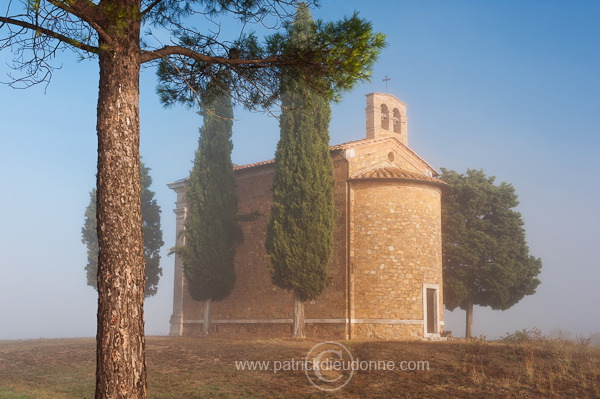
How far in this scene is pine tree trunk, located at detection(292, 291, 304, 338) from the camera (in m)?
22.4

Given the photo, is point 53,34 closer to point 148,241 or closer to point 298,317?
point 298,317

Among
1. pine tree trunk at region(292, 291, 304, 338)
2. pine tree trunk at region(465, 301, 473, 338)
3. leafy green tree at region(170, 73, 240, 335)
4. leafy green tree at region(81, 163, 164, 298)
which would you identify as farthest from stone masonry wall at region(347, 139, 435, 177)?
leafy green tree at region(81, 163, 164, 298)

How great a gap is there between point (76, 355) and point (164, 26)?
14.6 meters

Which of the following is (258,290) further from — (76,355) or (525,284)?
(525,284)

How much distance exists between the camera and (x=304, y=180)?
22.5 m

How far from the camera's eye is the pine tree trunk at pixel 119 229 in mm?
6754

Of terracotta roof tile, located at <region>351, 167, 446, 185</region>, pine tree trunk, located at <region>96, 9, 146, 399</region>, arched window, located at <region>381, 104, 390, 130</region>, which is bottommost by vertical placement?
pine tree trunk, located at <region>96, 9, 146, 399</region>

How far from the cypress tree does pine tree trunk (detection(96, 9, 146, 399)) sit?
47.3ft

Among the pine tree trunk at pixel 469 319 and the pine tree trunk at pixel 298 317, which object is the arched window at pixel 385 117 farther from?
the pine tree trunk at pixel 469 319

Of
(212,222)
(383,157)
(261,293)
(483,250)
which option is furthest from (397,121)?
(261,293)

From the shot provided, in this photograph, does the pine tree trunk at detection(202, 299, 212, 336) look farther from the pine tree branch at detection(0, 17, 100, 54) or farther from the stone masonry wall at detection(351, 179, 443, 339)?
the pine tree branch at detection(0, 17, 100, 54)

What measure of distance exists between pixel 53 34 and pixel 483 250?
2492 centimetres

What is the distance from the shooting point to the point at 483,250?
94.1 feet

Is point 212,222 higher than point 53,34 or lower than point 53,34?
lower
